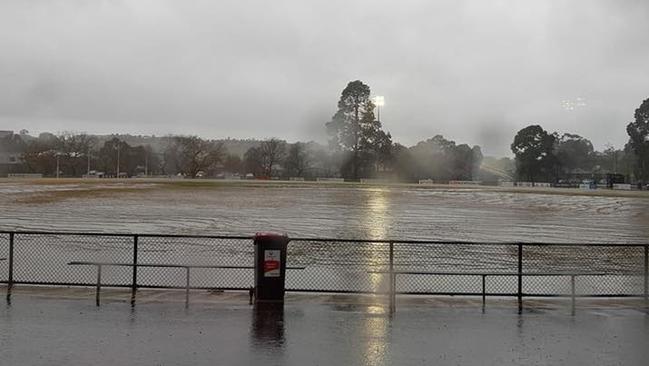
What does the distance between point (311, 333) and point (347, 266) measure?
8642 millimetres

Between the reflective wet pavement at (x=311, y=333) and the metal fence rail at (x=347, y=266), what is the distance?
99 cm

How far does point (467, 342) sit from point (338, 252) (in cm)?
1241

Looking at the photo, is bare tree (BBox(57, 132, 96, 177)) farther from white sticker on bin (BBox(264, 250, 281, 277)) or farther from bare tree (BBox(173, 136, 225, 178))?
white sticker on bin (BBox(264, 250, 281, 277))

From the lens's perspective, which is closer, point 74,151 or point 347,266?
point 347,266

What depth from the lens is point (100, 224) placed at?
2933cm

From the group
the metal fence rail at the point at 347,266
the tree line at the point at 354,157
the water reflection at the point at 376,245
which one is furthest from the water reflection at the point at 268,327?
the tree line at the point at 354,157

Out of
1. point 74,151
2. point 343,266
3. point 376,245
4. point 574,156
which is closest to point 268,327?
point 343,266

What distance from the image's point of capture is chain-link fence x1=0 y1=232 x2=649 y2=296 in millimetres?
12289

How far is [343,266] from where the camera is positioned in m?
17.2

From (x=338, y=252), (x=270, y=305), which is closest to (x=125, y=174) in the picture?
(x=338, y=252)

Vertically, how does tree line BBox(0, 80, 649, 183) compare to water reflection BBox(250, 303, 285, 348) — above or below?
above

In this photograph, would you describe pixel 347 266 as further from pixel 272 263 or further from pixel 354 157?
pixel 354 157

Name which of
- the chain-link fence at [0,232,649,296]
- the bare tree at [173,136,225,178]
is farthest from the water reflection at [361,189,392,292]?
the bare tree at [173,136,225,178]

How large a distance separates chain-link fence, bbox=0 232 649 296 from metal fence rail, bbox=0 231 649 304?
3 cm
